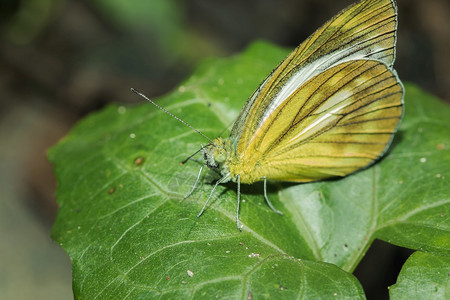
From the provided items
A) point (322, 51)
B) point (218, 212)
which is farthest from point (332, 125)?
point (218, 212)

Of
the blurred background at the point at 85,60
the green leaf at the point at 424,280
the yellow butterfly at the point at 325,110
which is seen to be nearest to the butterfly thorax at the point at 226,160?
the yellow butterfly at the point at 325,110

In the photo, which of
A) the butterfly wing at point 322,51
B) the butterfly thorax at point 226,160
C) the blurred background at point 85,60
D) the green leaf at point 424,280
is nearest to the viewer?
the green leaf at point 424,280

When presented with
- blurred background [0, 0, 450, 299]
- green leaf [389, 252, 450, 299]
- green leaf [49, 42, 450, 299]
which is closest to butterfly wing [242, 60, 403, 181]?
green leaf [49, 42, 450, 299]

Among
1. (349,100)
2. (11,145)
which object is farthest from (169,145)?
(11,145)

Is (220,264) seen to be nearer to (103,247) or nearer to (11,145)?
(103,247)

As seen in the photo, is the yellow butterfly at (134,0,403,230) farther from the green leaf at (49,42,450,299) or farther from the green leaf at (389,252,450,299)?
the green leaf at (389,252,450,299)

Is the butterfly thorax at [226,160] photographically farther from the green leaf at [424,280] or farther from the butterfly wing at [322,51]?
the green leaf at [424,280]
